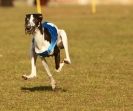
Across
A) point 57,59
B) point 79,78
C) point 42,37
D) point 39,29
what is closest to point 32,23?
point 39,29

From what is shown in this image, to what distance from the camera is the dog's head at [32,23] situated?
1235cm

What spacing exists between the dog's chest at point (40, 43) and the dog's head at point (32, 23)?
0.22m

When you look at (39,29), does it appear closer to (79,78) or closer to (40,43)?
(40,43)

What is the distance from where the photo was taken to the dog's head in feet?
40.5

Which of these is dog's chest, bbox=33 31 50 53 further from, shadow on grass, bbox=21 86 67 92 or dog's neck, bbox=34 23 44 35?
shadow on grass, bbox=21 86 67 92

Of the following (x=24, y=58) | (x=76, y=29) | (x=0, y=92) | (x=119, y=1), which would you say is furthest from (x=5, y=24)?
(x=119, y=1)

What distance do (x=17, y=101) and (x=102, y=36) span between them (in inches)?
636

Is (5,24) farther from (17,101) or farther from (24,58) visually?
(17,101)

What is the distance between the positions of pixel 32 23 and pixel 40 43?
1.61 feet

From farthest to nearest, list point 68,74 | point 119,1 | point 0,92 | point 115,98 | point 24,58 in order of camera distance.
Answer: point 119,1 < point 24,58 < point 68,74 < point 0,92 < point 115,98

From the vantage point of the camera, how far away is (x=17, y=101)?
1196 cm

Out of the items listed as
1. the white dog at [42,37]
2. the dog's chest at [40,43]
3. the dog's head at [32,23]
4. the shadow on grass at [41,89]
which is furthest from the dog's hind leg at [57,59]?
the dog's head at [32,23]

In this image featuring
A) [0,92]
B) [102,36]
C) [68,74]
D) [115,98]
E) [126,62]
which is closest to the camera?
[115,98]

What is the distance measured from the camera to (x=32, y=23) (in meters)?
12.4
